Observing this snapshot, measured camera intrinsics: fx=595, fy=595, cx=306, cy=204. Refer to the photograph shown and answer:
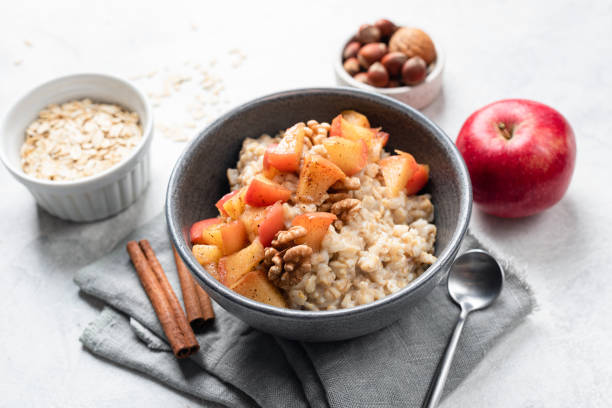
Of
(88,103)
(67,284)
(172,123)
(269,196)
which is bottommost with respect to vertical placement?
(67,284)

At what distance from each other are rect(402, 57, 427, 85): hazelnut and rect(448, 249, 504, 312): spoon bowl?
853 mm

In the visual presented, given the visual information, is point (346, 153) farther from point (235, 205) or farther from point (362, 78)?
point (362, 78)

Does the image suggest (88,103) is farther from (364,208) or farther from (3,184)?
(364,208)

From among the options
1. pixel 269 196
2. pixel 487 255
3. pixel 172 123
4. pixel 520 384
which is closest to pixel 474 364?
pixel 520 384

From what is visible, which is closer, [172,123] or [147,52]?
[172,123]

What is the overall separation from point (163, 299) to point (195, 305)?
4.4 inches

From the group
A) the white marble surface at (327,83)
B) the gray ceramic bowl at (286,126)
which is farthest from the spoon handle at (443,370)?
the gray ceramic bowl at (286,126)

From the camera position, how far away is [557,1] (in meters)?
2.95

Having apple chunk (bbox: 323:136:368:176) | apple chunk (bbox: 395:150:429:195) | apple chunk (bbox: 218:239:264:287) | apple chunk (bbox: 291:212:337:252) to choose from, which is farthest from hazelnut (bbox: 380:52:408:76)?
apple chunk (bbox: 218:239:264:287)

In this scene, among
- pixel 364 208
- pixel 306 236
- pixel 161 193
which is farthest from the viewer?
pixel 161 193

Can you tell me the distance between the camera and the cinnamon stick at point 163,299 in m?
1.78

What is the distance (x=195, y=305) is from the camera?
6.12 ft

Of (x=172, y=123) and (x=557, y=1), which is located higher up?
(x=557, y=1)

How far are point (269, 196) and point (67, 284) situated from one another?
34.6 inches
